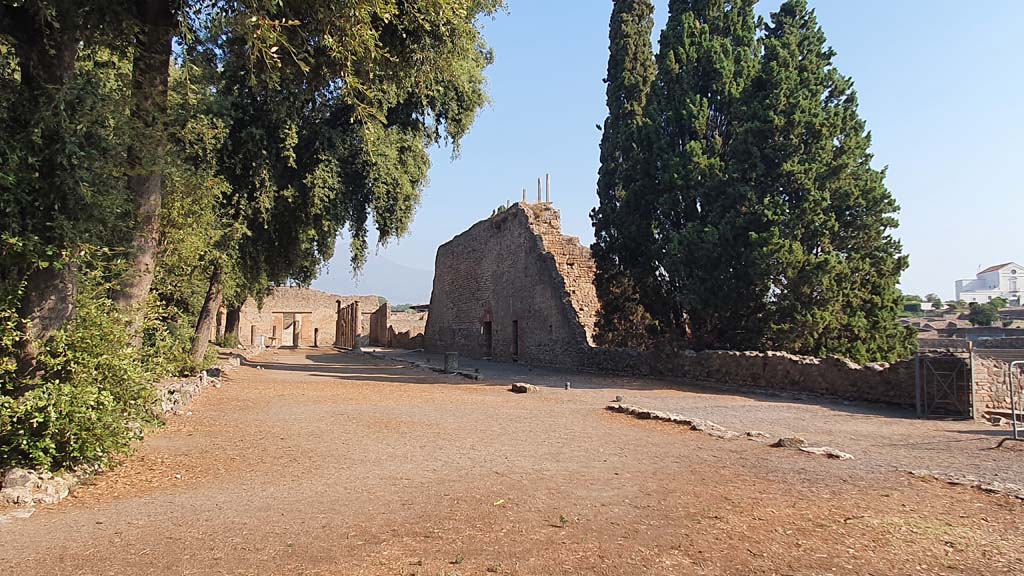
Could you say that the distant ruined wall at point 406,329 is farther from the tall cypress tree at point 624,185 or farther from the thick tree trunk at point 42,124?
the thick tree trunk at point 42,124

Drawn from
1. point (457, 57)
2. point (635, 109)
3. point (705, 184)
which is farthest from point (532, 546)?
point (635, 109)

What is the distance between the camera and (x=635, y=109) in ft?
69.4

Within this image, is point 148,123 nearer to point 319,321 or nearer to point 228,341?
point 228,341

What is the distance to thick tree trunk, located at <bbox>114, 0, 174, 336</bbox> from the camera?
6.94 meters

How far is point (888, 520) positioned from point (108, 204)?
656 cm

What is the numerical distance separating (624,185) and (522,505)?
14.8m

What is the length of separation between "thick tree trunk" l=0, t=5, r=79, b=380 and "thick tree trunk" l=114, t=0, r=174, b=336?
36.6 inches

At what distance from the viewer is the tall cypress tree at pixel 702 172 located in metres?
15.0

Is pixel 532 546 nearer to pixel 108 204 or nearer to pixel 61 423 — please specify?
pixel 61 423

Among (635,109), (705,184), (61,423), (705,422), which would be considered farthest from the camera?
(635,109)

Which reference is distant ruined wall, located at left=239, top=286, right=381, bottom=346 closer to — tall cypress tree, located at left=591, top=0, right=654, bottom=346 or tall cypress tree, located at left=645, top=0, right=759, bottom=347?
tall cypress tree, located at left=591, top=0, right=654, bottom=346

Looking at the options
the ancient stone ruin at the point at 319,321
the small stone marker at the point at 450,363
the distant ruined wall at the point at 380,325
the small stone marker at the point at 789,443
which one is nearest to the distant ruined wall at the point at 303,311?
the ancient stone ruin at the point at 319,321

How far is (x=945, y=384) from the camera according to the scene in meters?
10.4

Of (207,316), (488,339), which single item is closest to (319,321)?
(488,339)
